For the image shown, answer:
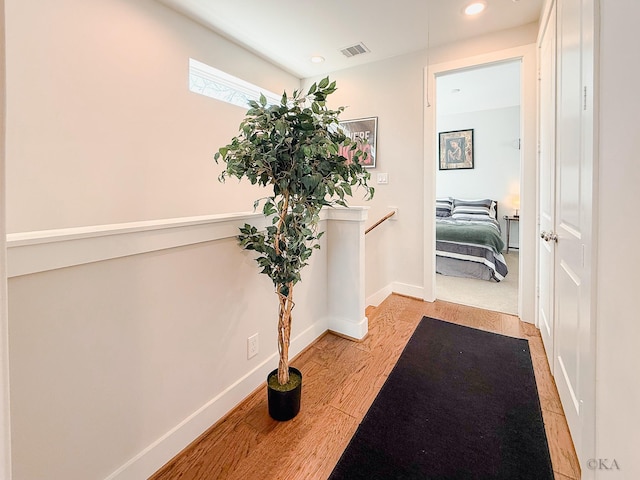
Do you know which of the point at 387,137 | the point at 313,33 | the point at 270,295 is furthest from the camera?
the point at 387,137

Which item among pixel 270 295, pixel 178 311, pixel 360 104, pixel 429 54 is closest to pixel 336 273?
pixel 270 295

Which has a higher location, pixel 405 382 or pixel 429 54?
pixel 429 54

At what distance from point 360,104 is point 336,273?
2149 mm

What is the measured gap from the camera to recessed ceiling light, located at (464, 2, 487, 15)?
7.58ft

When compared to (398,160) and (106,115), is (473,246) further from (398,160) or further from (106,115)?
(106,115)

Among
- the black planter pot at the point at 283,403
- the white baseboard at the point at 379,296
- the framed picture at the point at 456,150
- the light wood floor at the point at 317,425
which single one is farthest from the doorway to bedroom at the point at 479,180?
the black planter pot at the point at 283,403

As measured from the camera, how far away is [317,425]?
1484 mm

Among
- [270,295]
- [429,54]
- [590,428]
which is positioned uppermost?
Result: [429,54]

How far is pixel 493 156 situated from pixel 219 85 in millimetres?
5341

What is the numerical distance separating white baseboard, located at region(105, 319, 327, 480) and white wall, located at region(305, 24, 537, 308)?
1537mm

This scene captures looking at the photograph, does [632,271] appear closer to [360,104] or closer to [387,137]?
[387,137]

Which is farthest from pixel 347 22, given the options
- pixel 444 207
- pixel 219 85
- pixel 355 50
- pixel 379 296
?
pixel 444 207

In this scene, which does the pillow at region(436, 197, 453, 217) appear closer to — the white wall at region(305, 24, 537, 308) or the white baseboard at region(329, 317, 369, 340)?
the white wall at region(305, 24, 537, 308)

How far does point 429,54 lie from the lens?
297cm
